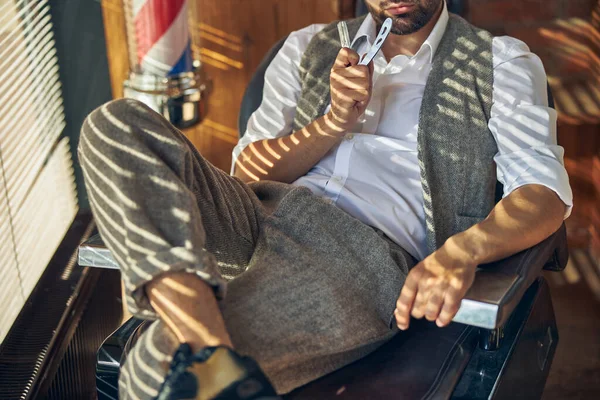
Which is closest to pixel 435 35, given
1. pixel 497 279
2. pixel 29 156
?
pixel 497 279

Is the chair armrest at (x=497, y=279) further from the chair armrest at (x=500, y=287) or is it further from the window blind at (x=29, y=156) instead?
the window blind at (x=29, y=156)

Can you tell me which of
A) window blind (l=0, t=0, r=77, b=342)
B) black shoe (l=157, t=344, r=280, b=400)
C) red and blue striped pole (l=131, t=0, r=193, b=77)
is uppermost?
black shoe (l=157, t=344, r=280, b=400)

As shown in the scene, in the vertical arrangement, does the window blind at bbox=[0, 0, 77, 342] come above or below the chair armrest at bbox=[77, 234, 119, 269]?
below

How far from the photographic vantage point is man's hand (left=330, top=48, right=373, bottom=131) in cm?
143

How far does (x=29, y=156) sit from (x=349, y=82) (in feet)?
3.04

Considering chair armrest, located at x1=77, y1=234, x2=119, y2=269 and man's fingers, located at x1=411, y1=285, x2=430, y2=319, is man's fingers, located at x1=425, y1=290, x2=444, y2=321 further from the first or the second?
chair armrest, located at x1=77, y1=234, x2=119, y2=269

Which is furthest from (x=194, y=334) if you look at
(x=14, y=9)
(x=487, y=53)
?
(x=14, y=9)

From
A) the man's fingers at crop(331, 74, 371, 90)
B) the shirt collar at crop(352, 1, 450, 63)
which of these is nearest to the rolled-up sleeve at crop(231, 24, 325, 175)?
the shirt collar at crop(352, 1, 450, 63)

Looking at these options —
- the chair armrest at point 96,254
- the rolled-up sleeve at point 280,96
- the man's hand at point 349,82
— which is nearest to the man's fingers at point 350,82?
the man's hand at point 349,82

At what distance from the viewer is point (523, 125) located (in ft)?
4.79

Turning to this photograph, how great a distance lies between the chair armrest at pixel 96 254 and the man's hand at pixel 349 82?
19.6 inches

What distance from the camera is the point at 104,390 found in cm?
130

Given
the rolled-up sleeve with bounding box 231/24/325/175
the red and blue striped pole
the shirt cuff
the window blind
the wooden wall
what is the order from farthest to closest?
the wooden wall
the red and blue striped pole
the window blind
the rolled-up sleeve with bounding box 231/24/325/175
the shirt cuff

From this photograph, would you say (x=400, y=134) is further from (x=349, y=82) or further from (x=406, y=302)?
(x=406, y=302)
